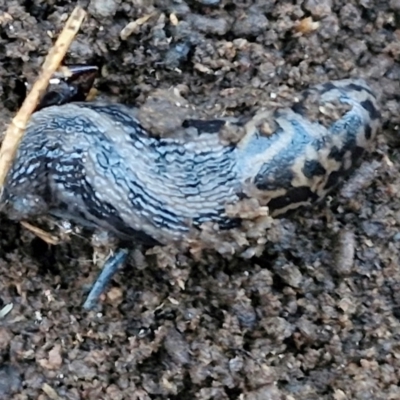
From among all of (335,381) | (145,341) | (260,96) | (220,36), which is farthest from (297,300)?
(220,36)

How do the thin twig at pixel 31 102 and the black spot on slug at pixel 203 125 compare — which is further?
the black spot on slug at pixel 203 125

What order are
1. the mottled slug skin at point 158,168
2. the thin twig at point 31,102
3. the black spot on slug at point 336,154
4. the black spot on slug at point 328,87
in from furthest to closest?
the black spot on slug at point 328,87 < the black spot on slug at point 336,154 < the mottled slug skin at point 158,168 < the thin twig at point 31,102

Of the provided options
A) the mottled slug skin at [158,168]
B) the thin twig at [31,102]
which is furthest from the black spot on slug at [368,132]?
the thin twig at [31,102]

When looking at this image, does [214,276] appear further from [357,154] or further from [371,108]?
[371,108]

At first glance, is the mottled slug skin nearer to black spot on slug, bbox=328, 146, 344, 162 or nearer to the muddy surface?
black spot on slug, bbox=328, 146, 344, 162

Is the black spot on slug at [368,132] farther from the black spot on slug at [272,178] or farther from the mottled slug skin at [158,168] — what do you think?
the black spot on slug at [272,178]

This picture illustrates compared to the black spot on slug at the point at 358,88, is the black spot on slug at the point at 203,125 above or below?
below

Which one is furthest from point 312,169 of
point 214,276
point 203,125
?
point 214,276
